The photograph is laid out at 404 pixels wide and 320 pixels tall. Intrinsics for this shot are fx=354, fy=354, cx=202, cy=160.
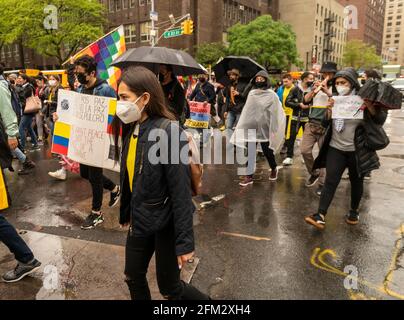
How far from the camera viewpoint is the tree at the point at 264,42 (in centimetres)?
4469

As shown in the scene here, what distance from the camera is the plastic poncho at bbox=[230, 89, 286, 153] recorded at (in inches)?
245

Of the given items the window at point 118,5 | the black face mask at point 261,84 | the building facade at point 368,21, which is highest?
the building facade at point 368,21

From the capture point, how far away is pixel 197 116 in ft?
29.4

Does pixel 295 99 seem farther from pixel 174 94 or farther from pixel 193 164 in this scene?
pixel 193 164

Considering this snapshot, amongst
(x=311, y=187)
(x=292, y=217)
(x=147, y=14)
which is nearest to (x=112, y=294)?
(x=292, y=217)

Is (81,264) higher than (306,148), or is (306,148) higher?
(306,148)

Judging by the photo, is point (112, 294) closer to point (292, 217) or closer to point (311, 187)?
point (292, 217)

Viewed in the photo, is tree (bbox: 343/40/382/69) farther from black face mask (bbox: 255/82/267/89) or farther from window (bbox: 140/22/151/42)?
black face mask (bbox: 255/82/267/89)

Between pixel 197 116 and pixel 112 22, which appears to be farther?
pixel 112 22

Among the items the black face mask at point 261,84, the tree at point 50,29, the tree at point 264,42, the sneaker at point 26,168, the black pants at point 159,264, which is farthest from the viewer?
the tree at point 264,42

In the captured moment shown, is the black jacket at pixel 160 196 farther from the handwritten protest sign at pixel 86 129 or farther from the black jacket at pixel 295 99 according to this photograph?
the black jacket at pixel 295 99

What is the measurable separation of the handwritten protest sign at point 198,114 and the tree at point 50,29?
92.6ft

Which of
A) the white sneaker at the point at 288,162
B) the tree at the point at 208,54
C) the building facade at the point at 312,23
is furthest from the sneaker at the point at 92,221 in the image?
the building facade at the point at 312,23
